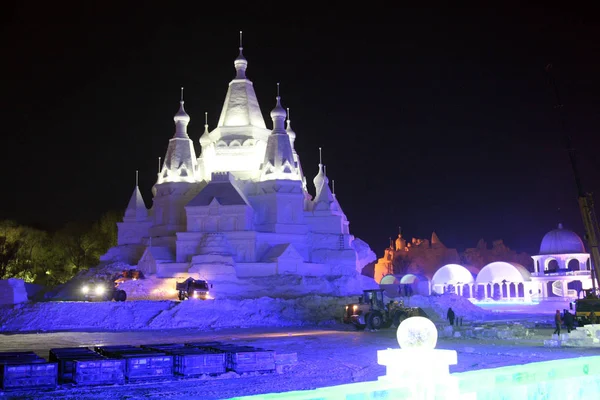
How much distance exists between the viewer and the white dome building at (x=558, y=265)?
55656 millimetres

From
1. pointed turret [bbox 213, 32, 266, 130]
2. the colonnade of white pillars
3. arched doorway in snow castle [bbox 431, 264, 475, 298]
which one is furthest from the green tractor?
arched doorway in snow castle [bbox 431, 264, 475, 298]

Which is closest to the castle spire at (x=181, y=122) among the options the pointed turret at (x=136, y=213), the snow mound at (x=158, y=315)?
the pointed turret at (x=136, y=213)

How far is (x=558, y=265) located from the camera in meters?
58.7

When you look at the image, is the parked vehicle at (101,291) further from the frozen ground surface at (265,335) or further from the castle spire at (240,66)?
the castle spire at (240,66)

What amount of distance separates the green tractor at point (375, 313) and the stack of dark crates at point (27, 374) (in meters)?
18.3

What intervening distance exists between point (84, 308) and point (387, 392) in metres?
31.6

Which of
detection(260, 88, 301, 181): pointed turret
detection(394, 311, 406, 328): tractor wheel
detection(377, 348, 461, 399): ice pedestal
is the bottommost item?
detection(377, 348, 461, 399): ice pedestal

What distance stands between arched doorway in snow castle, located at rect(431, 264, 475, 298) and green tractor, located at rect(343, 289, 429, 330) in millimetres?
28101

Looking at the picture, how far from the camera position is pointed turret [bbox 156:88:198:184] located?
50781mm

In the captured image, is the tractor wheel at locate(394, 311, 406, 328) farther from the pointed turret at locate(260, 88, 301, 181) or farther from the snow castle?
the pointed turret at locate(260, 88, 301, 181)

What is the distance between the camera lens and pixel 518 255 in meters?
91.9

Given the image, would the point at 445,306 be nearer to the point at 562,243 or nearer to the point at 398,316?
the point at 398,316

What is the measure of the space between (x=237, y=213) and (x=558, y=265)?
31408 mm

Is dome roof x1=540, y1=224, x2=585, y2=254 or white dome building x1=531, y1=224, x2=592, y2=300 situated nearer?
white dome building x1=531, y1=224, x2=592, y2=300
